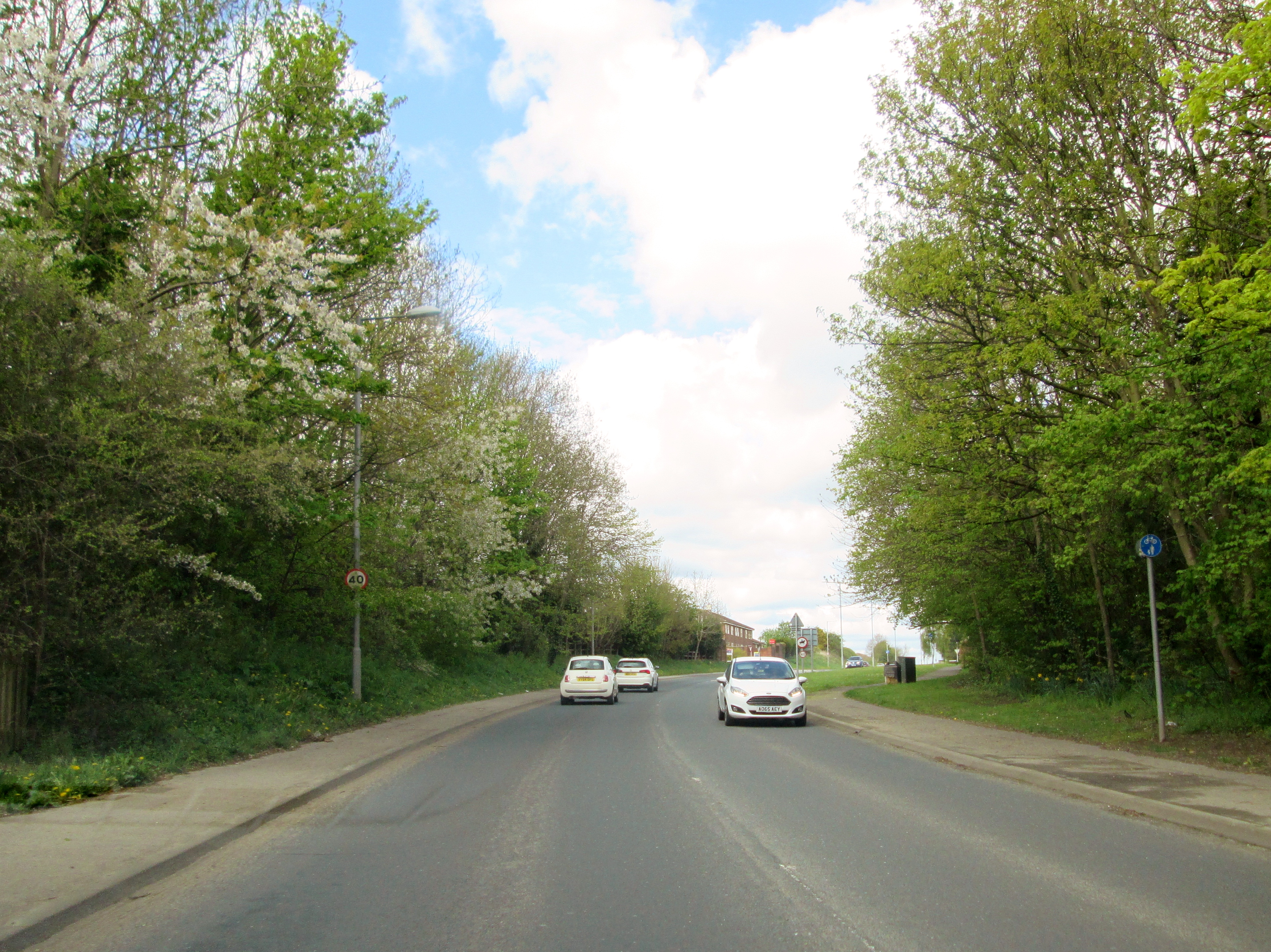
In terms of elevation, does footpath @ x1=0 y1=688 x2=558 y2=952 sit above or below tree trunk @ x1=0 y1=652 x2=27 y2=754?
below

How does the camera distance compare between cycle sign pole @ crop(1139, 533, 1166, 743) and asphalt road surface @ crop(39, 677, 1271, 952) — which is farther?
cycle sign pole @ crop(1139, 533, 1166, 743)

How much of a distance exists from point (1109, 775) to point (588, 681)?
62.6ft

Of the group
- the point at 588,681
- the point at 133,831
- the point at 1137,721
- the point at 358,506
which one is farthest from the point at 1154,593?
the point at 588,681

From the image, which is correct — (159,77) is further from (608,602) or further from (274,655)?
(608,602)

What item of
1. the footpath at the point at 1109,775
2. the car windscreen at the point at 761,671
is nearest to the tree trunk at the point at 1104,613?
the footpath at the point at 1109,775

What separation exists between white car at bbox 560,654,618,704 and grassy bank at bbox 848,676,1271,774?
9221 mm

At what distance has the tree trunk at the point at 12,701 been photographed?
385 inches

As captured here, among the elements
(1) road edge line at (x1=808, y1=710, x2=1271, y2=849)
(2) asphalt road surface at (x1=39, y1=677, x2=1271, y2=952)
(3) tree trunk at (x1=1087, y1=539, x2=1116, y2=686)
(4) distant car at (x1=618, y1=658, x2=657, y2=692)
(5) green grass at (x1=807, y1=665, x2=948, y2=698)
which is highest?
(3) tree trunk at (x1=1087, y1=539, x2=1116, y2=686)

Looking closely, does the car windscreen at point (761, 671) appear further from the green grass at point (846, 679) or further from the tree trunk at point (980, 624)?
the green grass at point (846, 679)

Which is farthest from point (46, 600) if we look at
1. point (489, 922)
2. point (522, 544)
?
point (522, 544)

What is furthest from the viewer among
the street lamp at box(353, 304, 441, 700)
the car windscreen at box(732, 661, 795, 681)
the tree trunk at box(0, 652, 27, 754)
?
the car windscreen at box(732, 661, 795, 681)

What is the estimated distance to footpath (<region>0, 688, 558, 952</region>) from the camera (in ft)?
16.9

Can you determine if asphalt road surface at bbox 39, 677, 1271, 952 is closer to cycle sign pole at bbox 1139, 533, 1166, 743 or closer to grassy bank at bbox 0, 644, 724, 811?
grassy bank at bbox 0, 644, 724, 811

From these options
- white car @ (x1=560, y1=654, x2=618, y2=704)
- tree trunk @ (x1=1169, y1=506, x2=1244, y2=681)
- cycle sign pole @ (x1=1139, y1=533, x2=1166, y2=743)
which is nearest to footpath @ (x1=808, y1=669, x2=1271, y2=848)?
cycle sign pole @ (x1=1139, y1=533, x2=1166, y2=743)
